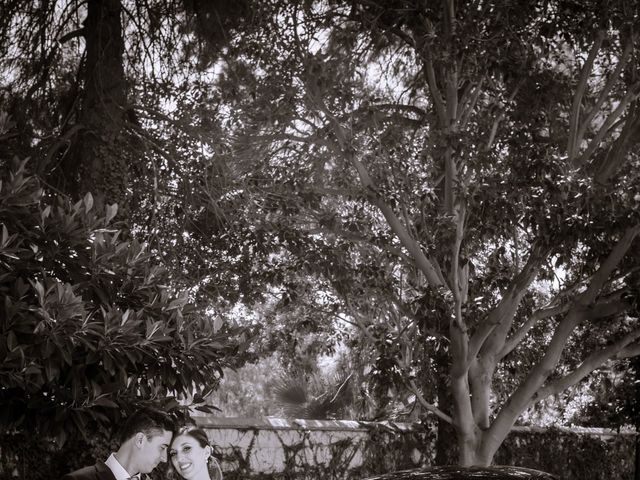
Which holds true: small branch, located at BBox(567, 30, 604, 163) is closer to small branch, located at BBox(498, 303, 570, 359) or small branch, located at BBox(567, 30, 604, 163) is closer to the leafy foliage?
small branch, located at BBox(498, 303, 570, 359)

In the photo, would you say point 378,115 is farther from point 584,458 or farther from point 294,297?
point 584,458

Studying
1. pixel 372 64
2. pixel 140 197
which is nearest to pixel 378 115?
pixel 372 64

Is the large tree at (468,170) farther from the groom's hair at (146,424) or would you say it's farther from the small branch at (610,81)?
the groom's hair at (146,424)

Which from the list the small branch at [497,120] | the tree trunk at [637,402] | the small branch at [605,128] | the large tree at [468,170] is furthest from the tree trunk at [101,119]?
the tree trunk at [637,402]

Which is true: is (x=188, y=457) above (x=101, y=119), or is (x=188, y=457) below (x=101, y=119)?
below

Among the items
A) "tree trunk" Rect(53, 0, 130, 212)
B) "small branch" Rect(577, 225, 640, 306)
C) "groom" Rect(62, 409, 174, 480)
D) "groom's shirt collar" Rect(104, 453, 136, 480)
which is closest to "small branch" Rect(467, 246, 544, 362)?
"small branch" Rect(577, 225, 640, 306)

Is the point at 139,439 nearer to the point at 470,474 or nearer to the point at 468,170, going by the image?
the point at 470,474

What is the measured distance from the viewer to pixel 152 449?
445 centimetres

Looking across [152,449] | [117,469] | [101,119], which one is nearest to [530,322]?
[101,119]

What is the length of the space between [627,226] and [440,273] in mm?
2607

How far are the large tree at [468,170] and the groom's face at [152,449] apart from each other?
6349 millimetres

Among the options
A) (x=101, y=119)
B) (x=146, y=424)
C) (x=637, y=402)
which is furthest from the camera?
(x=637, y=402)

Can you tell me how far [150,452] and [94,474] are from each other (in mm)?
306

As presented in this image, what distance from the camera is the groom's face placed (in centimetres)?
443
